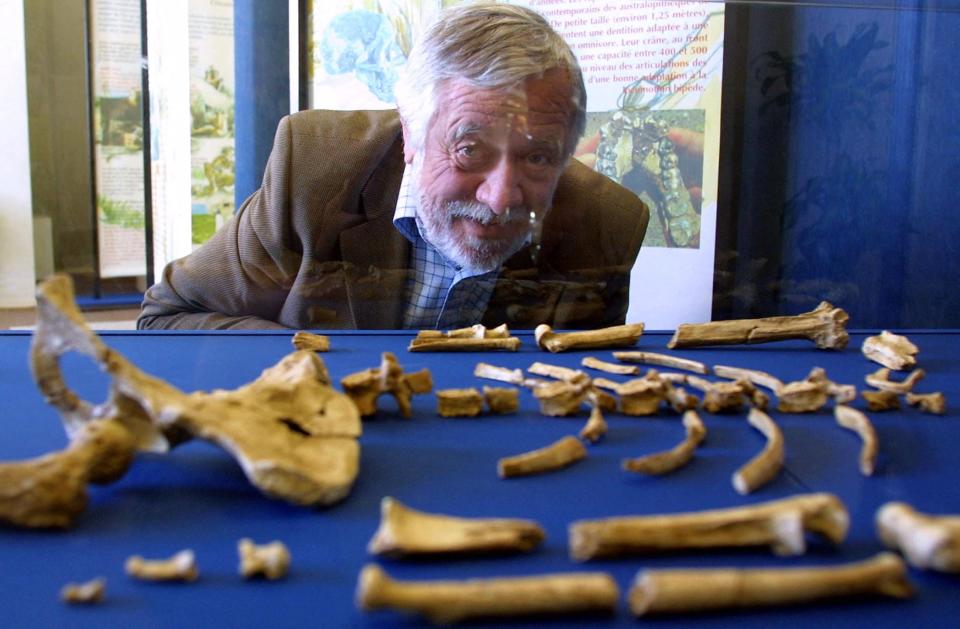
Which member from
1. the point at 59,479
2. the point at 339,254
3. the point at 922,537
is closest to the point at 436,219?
the point at 339,254

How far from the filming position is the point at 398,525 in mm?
983

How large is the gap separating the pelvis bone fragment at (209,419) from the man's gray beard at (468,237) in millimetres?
1240

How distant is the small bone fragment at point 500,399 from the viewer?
154 cm

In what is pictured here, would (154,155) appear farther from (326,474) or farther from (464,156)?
(326,474)

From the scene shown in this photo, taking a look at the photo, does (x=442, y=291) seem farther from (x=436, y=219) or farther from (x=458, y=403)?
(x=458, y=403)

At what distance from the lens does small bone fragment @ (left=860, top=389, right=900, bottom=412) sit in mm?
1611

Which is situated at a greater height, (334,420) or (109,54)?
(109,54)

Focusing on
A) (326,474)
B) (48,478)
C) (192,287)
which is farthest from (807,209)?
(48,478)

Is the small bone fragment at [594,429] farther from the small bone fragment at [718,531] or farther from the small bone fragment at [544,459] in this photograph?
the small bone fragment at [718,531]

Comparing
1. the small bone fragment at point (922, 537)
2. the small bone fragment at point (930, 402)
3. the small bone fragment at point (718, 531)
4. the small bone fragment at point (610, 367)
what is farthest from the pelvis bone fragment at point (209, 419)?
the small bone fragment at point (930, 402)

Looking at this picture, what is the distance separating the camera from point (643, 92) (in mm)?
2787

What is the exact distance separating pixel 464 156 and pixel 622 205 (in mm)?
603

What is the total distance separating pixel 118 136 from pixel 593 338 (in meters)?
A: 1.51

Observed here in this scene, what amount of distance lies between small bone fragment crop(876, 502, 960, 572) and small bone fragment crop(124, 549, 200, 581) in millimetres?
726
